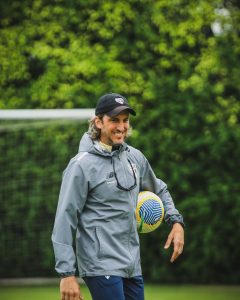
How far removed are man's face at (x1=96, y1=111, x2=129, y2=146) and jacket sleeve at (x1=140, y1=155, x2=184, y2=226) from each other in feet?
1.29

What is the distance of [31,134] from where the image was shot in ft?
31.9

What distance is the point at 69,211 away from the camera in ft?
14.0

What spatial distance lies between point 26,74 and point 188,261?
387cm

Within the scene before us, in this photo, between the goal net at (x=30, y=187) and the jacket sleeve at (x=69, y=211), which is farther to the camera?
the goal net at (x=30, y=187)

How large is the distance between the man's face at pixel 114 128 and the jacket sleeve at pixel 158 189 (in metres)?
0.39

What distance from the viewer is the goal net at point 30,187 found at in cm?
934

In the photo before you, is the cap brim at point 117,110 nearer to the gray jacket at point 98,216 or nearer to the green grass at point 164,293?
the gray jacket at point 98,216

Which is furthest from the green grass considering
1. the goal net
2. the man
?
the man

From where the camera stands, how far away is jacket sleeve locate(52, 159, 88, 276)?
13.7 ft

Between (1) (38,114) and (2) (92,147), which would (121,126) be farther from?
(1) (38,114)

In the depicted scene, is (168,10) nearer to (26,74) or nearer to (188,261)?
(26,74)

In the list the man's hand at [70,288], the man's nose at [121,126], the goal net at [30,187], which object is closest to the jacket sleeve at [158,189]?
the man's nose at [121,126]

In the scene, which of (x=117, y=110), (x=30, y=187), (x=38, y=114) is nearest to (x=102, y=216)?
(x=117, y=110)

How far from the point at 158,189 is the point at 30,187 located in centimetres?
491
